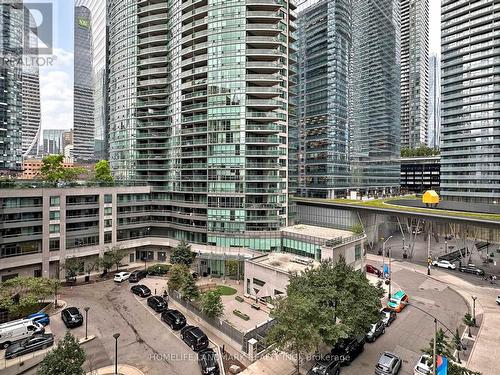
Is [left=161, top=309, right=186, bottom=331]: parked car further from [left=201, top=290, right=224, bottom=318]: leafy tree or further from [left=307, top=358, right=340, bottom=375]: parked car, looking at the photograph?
[left=307, top=358, right=340, bottom=375]: parked car

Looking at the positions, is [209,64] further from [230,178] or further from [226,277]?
[226,277]

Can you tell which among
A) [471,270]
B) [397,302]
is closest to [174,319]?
[397,302]

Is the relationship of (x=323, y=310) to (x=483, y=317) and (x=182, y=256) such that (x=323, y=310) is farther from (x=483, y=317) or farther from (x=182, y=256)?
(x=182, y=256)

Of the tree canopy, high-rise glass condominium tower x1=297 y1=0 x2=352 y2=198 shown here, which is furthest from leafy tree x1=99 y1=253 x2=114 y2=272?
high-rise glass condominium tower x1=297 y1=0 x2=352 y2=198

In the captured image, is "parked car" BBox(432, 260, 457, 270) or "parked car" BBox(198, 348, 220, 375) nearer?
"parked car" BBox(198, 348, 220, 375)

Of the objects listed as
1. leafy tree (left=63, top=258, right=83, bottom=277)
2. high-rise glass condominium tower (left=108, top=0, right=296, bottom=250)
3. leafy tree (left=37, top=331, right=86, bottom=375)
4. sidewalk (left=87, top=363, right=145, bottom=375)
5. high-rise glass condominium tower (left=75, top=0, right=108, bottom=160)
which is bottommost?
sidewalk (left=87, top=363, right=145, bottom=375)

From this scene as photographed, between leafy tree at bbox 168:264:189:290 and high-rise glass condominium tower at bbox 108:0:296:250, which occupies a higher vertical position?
high-rise glass condominium tower at bbox 108:0:296:250

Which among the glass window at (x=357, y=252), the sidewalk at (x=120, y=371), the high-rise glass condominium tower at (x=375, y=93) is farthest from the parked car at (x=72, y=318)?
the high-rise glass condominium tower at (x=375, y=93)

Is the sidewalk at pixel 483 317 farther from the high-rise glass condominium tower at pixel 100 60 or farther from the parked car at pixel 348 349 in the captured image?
the high-rise glass condominium tower at pixel 100 60
